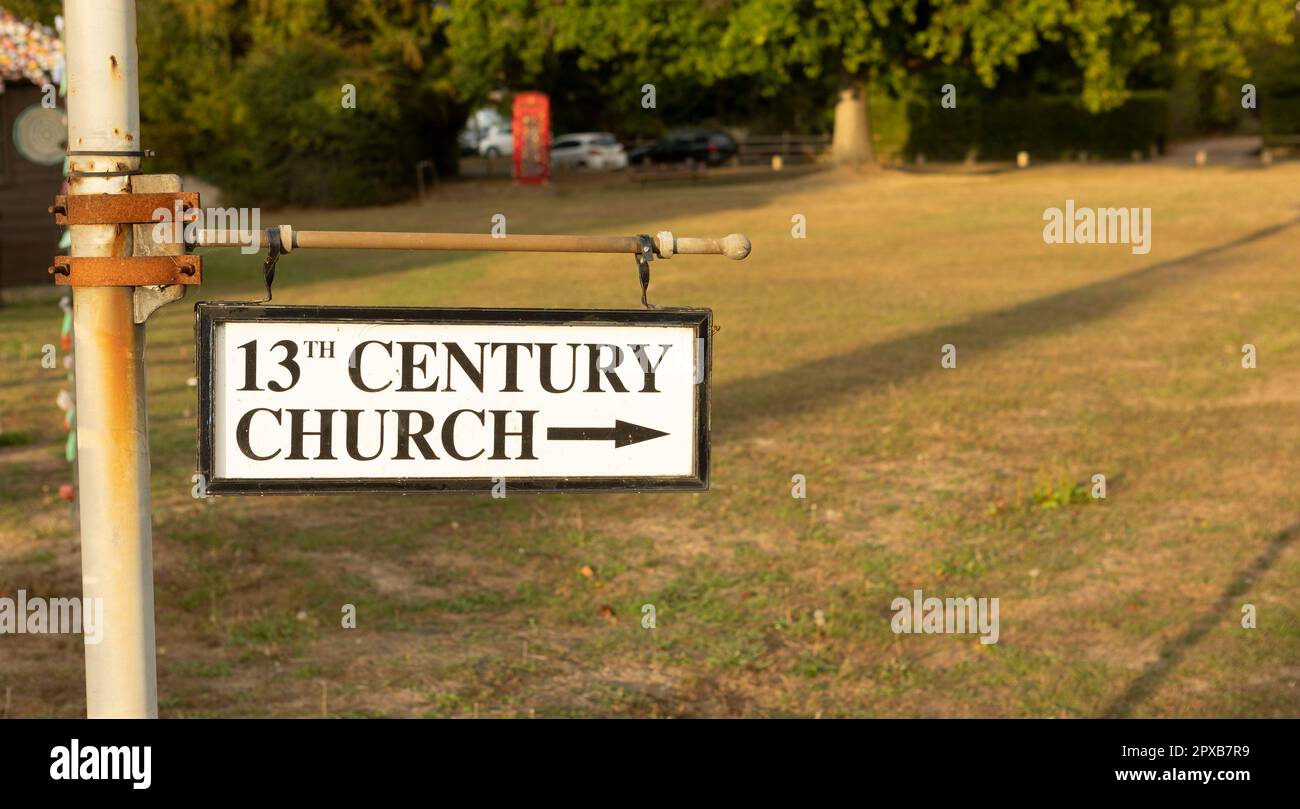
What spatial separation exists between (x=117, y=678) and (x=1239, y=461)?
1056 centimetres

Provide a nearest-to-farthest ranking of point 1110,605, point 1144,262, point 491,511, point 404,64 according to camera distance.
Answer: point 1110,605 < point 491,511 < point 1144,262 < point 404,64

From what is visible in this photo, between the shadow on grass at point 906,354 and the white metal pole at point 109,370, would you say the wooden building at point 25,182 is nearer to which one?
the shadow on grass at point 906,354

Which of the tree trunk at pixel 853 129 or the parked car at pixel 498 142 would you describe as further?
the parked car at pixel 498 142

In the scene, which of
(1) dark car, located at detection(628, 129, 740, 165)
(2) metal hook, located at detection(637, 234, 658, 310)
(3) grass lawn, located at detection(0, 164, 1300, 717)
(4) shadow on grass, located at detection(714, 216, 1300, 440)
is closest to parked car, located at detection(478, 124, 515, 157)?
(1) dark car, located at detection(628, 129, 740, 165)

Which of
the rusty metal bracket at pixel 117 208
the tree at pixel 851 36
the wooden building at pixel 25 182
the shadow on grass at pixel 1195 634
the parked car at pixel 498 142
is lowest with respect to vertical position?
the shadow on grass at pixel 1195 634

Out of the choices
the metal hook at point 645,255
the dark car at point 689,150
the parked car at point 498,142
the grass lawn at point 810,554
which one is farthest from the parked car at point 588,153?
the metal hook at point 645,255

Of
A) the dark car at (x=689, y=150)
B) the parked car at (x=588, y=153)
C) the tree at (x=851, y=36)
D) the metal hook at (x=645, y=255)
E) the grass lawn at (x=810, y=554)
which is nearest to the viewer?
the metal hook at (x=645, y=255)

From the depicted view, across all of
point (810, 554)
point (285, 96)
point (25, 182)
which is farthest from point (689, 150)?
point (810, 554)

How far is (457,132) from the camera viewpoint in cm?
5162

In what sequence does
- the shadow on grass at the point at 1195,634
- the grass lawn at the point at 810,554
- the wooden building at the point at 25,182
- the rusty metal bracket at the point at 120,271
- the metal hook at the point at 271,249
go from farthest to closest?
the wooden building at the point at 25,182 < the grass lawn at the point at 810,554 < the shadow on grass at the point at 1195,634 < the metal hook at the point at 271,249 < the rusty metal bracket at the point at 120,271

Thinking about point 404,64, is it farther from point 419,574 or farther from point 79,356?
point 79,356

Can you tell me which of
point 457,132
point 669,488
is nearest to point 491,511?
point 669,488

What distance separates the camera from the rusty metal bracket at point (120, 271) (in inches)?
95.3

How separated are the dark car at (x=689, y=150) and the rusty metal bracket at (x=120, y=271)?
58.0 meters
